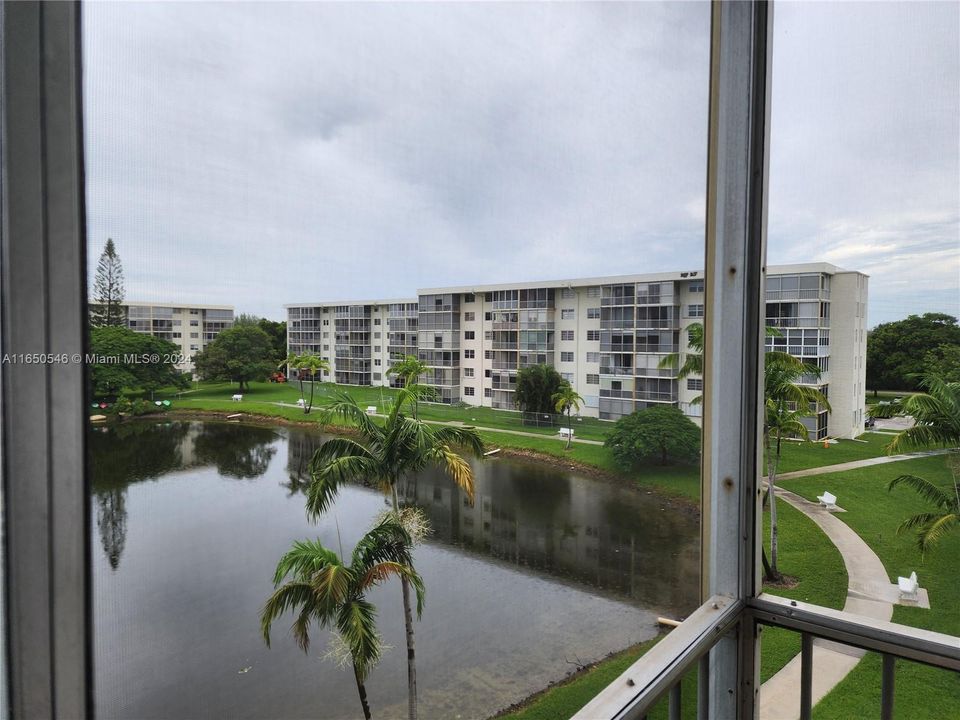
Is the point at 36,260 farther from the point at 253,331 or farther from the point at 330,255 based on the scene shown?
the point at 330,255

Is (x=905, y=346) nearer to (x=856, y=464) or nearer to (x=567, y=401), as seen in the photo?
(x=856, y=464)

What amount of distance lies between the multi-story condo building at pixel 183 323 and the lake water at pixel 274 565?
97mm

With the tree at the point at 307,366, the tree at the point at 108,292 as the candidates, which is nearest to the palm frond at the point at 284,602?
the tree at the point at 307,366

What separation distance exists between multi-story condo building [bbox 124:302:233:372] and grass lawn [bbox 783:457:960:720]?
1434 mm

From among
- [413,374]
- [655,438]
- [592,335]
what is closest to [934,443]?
[655,438]

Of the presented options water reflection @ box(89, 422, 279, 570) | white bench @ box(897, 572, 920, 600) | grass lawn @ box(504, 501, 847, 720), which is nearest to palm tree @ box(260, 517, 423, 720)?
water reflection @ box(89, 422, 279, 570)

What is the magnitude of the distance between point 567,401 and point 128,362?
2.74 ft

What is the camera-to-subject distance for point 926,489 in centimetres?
127

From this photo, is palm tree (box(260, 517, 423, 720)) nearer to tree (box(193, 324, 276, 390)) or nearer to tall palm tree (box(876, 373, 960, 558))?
tree (box(193, 324, 276, 390))

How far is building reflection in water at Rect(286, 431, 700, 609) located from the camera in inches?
33.9

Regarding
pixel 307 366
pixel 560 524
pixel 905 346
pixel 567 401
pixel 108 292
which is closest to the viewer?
pixel 108 292

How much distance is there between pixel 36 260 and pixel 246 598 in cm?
42

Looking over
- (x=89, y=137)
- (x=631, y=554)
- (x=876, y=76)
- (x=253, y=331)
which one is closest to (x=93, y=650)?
(x=253, y=331)

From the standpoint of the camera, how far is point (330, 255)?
77 cm
